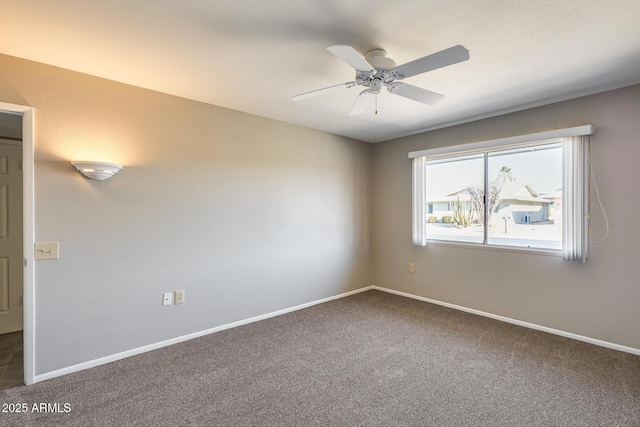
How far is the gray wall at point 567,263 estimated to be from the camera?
8.87 ft

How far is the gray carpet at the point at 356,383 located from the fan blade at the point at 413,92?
85.0 inches

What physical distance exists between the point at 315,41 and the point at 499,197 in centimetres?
285

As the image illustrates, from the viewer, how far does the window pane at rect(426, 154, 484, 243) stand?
149 inches

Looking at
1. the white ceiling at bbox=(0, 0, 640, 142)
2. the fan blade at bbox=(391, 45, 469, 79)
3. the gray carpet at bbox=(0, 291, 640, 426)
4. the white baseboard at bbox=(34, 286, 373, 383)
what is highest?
the white ceiling at bbox=(0, 0, 640, 142)

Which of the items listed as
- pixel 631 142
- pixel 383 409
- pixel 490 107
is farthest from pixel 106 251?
pixel 631 142

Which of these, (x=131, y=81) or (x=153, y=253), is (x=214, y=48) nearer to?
(x=131, y=81)

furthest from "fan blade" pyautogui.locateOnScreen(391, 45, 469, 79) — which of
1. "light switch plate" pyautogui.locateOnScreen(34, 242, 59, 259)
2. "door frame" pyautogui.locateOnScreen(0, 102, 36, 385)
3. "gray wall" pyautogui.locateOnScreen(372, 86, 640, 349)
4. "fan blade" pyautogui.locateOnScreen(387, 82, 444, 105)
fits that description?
"light switch plate" pyautogui.locateOnScreen(34, 242, 59, 259)

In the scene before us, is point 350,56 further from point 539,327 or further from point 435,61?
point 539,327

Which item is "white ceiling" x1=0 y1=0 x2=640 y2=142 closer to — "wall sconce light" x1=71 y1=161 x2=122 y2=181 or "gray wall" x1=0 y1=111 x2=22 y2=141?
"wall sconce light" x1=71 y1=161 x2=122 y2=181

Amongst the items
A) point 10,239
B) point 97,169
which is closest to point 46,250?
point 97,169

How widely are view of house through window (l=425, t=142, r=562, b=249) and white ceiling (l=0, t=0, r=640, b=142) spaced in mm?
737

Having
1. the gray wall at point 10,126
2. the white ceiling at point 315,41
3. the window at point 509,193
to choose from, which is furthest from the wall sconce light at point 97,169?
the window at point 509,193

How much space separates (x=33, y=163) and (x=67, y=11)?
1.20 metres

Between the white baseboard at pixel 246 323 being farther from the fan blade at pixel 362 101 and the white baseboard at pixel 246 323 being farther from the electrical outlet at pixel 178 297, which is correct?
the fan blade at pixel 362 101
